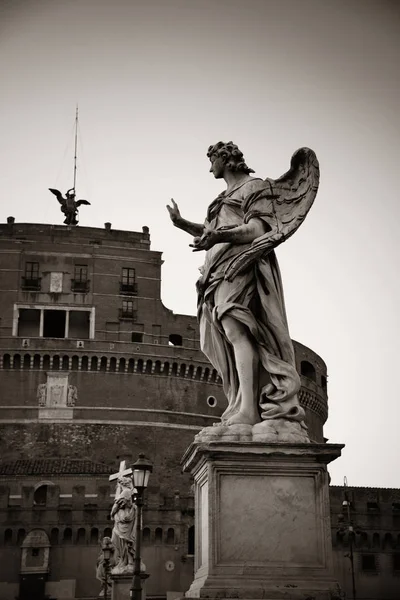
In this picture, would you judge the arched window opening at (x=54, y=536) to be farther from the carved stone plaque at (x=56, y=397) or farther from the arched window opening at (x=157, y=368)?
the arched window opening at (x=157, y=368)

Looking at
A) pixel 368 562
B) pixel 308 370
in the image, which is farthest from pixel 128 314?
pixel 368 562

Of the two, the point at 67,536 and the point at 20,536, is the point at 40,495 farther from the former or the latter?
the point at 67,536

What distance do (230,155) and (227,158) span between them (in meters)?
0.03

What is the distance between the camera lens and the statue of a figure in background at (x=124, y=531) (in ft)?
76.1

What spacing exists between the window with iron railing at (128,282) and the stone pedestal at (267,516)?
1959 inches

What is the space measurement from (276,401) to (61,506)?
4064cm

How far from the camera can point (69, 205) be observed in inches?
2431

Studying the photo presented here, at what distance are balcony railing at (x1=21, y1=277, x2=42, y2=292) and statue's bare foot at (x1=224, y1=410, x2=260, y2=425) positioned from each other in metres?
49.4

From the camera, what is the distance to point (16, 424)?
50344 mm

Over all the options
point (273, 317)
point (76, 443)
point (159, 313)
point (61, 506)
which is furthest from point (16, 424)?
point (273, 317)

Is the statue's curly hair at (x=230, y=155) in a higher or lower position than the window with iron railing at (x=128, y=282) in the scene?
lower

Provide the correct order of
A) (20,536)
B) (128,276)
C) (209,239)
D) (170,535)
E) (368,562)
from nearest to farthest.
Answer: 1. (209,239)
2. (20,536)
3. (170,535)
4. (368,562)
5. (128,276)

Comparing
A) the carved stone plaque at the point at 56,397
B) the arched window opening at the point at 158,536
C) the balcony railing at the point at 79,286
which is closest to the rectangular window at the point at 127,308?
the balcony railing at the point at 79,286

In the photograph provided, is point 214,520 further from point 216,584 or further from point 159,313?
point 159,313
